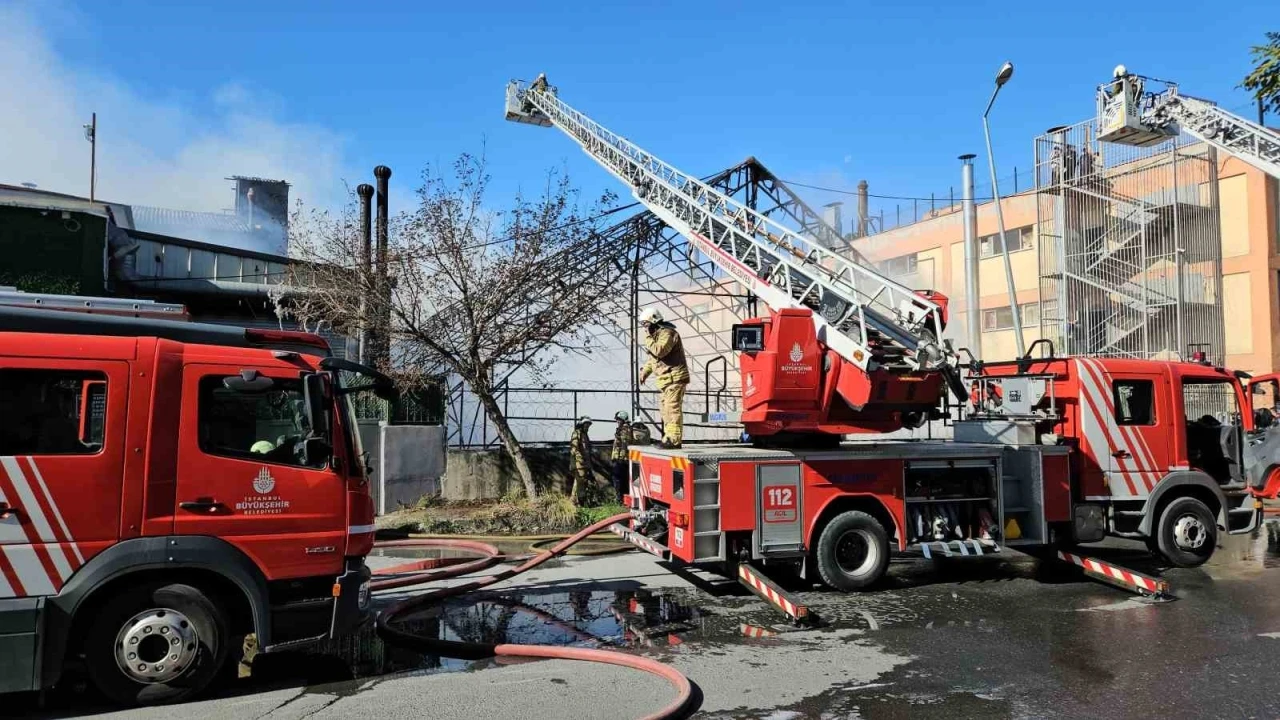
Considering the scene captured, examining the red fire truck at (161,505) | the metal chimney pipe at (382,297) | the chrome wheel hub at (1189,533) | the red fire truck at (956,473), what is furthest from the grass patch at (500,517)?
the chrome wheel hub at (1189,533)

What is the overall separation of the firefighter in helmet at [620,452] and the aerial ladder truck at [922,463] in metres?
4.09

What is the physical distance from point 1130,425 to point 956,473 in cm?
236

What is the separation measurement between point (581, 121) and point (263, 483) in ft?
62.1

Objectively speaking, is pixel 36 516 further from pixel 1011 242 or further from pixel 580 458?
pixel 1011 242

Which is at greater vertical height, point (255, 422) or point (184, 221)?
point (184, 221)

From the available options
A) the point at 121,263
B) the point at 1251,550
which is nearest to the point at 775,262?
the point at 1251,550

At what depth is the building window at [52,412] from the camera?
5.01m

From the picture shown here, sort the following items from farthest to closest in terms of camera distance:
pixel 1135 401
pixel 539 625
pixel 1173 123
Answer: pixel 1173 123 → pixel 1135 401 → pixel 539 625

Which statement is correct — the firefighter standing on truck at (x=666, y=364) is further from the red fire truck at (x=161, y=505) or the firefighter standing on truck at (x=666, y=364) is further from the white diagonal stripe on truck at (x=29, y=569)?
the white diagonal stripe on truck at (x=29, y=569)

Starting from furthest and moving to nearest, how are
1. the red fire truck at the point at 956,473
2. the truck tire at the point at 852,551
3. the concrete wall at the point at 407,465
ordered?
1. the concrete wall at the point at 407,465
2. the truck tire at the point at 852,551
3. the red fire truck at the point at 956,473

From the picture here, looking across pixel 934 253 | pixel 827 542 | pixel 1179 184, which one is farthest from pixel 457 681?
pixel 934 253

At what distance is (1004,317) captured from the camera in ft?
108

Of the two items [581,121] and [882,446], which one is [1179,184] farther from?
[882,446]

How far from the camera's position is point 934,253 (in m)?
35.4
